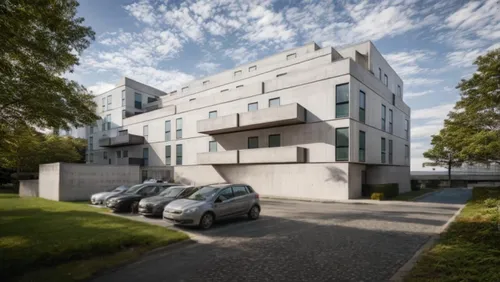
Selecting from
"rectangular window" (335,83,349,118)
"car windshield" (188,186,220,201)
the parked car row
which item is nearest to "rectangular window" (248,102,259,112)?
"rectangular window" (335,83,349,118)

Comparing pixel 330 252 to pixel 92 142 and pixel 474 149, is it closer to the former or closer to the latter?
pixel 474 149

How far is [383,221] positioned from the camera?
12156mm

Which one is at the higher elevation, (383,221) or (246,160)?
(246,160)

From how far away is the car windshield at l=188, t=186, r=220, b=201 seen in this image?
1137cm

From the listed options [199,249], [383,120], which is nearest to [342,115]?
[383,120]

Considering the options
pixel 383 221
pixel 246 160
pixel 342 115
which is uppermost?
pixel 342 115

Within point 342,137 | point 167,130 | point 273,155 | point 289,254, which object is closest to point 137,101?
point 167,130

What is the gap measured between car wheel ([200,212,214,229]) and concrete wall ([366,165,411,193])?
21.9m

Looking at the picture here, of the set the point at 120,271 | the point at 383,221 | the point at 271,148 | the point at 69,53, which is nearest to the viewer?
the point at 120,271

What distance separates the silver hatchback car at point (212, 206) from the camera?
10562 millimetres

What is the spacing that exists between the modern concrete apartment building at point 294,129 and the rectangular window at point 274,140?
96 millimetres

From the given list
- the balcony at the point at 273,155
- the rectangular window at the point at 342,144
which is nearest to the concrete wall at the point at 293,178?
the rectangular window at the point at 342,144

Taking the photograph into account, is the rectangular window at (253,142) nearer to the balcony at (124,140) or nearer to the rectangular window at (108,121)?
the balcony at (124,140)

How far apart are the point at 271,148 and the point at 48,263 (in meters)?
20.4
